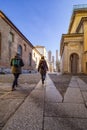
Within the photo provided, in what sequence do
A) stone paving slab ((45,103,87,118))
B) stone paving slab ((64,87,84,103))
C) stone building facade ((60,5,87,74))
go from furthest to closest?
stone building facade ((60,5,87,74)) < stone paving slab ((64,87,84,103)) < stone paving slab ((45,103,87,118))

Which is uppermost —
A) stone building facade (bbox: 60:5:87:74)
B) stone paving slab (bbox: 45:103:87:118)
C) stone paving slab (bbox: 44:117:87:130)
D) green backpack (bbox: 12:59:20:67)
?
stone building facade (bbox: 60:5:87:74)

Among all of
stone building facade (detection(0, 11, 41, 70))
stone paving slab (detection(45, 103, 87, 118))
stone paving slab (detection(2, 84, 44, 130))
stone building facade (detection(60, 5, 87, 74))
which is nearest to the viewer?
stone paving slab (detection(2, 84, 44, 130))

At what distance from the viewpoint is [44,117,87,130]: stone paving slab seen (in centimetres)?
389

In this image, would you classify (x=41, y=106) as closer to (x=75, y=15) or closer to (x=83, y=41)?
(x=83, y=41)

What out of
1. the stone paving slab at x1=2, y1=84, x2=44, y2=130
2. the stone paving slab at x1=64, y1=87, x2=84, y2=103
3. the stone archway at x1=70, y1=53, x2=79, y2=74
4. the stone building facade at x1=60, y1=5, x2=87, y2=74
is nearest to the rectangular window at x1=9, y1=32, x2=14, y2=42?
the stone building facade at x1=60, y1=5, x2=87, y2=74

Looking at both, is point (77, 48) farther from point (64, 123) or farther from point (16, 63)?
point (64, 123)

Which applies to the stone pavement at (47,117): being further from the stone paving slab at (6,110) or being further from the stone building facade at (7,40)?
the stone building facade at (7,40)

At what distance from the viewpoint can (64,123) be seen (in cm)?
414

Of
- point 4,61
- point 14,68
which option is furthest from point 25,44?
point 14,68

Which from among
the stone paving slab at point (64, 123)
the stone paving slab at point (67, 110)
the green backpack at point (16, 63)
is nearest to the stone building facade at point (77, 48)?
the green backpack at point (16, 63)

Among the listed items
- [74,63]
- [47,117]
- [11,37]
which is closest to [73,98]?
[47,117]

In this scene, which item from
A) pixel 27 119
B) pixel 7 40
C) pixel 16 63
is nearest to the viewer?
pixel 27 119

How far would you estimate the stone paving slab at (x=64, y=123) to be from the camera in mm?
3886

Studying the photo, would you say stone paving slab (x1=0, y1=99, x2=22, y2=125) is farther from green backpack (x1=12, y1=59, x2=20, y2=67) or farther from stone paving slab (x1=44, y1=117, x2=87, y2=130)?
green backpack (x1=12, y1=59, x2=20, y2=67)
